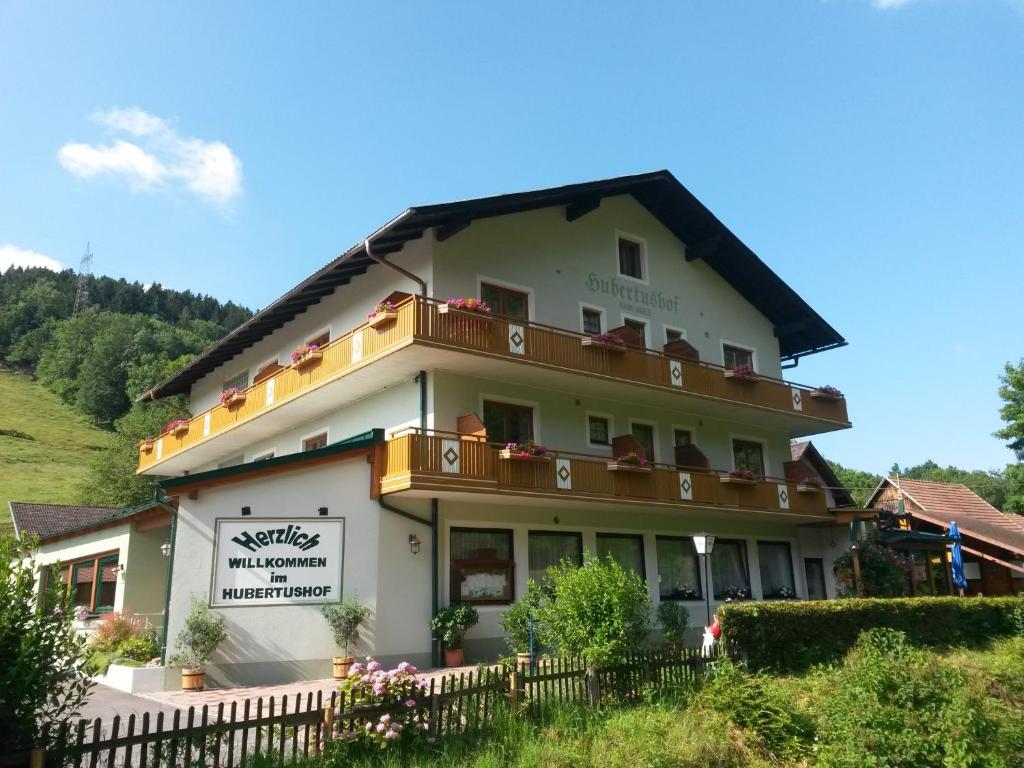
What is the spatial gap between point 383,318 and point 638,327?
29.8 ft

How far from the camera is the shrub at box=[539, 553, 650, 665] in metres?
11.4

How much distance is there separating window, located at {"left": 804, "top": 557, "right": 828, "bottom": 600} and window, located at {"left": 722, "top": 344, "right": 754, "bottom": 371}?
6716 millimetres

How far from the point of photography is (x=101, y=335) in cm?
8694

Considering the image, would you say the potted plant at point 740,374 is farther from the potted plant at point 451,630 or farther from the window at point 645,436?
the potted plant at point 451,630

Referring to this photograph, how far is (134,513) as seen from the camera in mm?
20766

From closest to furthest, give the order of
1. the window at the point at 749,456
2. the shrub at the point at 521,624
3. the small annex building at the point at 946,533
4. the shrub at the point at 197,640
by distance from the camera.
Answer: the shrub at the point at 197,640
the shrub at the point at 521,624
the window at the point at 749,456
the small annex building at the point at 946,533

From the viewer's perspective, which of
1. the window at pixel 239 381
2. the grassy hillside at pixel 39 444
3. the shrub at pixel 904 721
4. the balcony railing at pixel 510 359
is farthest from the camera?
the grassy hillside at pixel 39 444

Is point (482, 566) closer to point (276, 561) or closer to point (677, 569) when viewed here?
point (276, 561)

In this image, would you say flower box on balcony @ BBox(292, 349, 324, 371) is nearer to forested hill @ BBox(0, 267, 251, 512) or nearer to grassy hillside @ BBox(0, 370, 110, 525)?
forested hill @ BBox(0, 267, 251, 512)

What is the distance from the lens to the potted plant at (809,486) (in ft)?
81.5

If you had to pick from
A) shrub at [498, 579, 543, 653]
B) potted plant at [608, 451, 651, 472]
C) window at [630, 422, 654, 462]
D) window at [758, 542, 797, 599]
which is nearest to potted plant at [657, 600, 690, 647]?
potted plant at [608, 451, 651, 472]

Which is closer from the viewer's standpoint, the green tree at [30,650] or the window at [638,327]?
the green tree at [30,650]

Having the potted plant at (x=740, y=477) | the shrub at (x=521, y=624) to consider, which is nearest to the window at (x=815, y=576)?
the potted plant at (x=740, y=477)

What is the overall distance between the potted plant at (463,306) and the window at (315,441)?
258 inches
